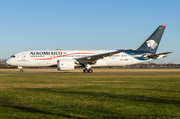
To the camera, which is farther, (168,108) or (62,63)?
(62,63)

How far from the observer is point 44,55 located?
36938 millimetres

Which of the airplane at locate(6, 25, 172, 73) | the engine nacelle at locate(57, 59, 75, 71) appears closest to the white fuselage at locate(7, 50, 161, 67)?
the airplane at locate(6, 25, 172, 73)

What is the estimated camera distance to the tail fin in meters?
38.8

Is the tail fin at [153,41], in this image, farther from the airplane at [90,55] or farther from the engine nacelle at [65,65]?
the engine nacelle at [65,65]

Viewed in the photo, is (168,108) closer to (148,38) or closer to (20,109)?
(20,109)

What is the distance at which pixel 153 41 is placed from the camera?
38.9 m

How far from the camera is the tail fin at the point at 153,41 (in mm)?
38781

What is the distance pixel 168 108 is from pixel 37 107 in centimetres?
434

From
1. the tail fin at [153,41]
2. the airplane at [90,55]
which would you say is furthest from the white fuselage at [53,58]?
the tail fin at [153,41]

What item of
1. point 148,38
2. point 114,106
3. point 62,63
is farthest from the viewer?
point 148,38

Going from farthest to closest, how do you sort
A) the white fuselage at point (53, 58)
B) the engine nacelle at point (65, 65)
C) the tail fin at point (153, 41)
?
A: the tail fin at point (153, 41), the white fuselage at point (53, 58), the engine nacelle at point (65, 65)

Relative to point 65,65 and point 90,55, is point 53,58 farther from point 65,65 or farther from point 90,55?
point 90,55

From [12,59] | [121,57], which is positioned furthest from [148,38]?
[12,59]

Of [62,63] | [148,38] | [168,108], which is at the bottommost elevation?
[168,108]
